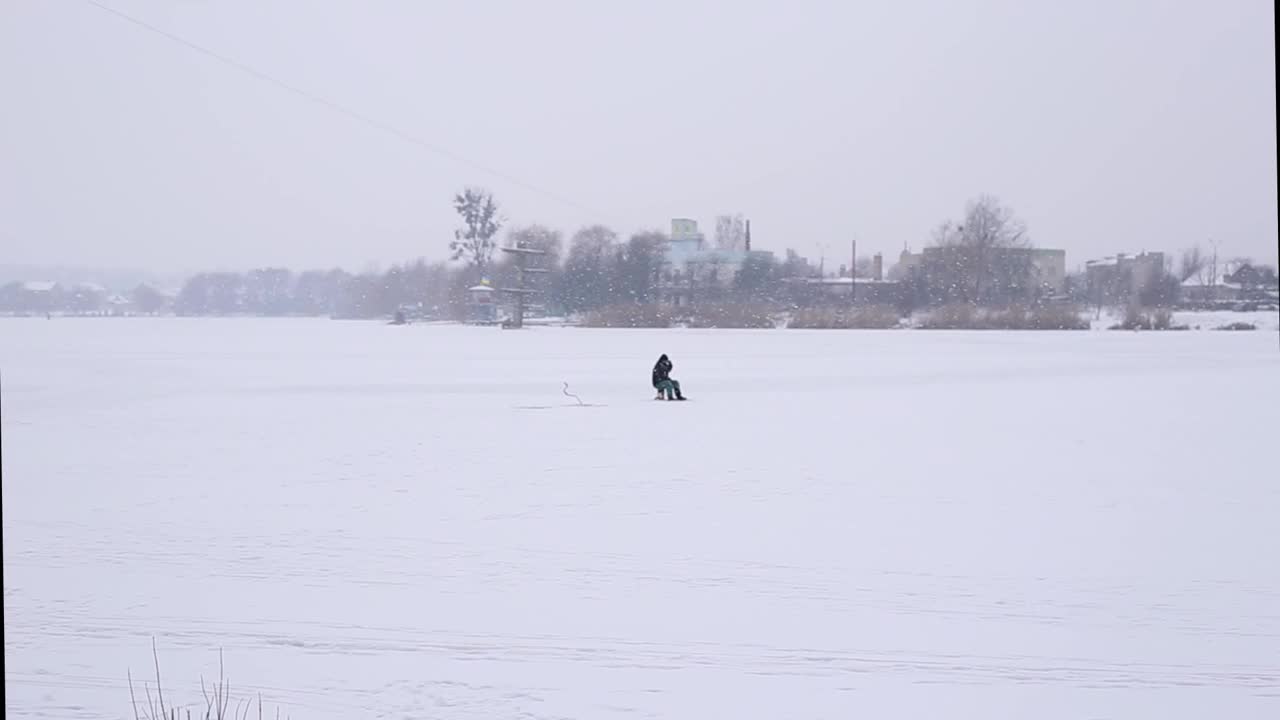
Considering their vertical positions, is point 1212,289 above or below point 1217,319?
above

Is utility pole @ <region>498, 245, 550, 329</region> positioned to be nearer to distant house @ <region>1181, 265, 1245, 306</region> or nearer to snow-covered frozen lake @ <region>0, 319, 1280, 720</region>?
distant house @ <region>1181, 265, 1245, 306</region>

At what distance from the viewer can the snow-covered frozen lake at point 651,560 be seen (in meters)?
5.80

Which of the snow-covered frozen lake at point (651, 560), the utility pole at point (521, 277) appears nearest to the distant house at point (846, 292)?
the utility pole at point (521, 277)

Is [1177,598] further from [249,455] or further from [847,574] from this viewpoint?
[249,455]

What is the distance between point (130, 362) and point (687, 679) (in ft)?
107

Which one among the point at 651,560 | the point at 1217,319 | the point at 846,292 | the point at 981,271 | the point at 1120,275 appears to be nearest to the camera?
the point at 651,560

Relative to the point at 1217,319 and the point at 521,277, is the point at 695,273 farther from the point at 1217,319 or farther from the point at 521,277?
the point at 1217,319

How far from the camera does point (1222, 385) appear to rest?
23.6m

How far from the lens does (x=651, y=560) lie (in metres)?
8.40

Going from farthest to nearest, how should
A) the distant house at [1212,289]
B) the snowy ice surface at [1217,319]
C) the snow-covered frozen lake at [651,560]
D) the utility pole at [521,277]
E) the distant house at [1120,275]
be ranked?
the utility pole at [521,277] → the distant house at [1120,275] → the snowy ice surface at [1217,319] → the distant house at [1212,289] → the snow-covered frozen lake at [651,560]

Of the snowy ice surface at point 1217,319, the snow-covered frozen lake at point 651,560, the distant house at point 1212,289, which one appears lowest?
the snow-covered frozen lake at point 651,560

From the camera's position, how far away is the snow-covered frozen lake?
580 cm

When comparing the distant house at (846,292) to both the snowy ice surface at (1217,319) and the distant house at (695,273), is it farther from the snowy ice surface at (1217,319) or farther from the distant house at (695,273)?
the snowy ice surface at (1217,319)

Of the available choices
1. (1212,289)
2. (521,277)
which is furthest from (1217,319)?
(521,277)
